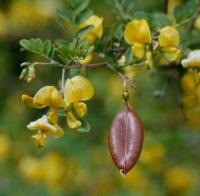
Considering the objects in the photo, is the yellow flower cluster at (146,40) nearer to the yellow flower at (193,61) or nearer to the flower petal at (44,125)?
the yellow flower at (193,61)

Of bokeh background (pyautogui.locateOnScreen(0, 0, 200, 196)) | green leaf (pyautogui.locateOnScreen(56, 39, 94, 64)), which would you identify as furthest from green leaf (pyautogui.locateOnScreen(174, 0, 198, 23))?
bokeh background (pyautogui.locateOnScreen(0, 0, 200, 196))

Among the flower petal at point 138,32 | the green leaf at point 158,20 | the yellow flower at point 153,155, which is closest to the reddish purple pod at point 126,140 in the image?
the flower petal at point 138,32

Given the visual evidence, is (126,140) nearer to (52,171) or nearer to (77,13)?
(77,13)

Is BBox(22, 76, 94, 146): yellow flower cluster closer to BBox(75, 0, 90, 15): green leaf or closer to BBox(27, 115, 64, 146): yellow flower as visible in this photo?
BBox(27, 115, 64, 146): yellow flower

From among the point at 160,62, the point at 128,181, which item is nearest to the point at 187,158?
the point at 128,181

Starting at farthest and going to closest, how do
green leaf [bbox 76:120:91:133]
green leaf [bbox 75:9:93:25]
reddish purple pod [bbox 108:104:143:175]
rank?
1. green leaf [bbox 75:9:93:25]
2. green leaf [bbox 76:120:91:133]
3. reddish purple pod [bbox 108:104:143:175]
